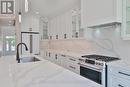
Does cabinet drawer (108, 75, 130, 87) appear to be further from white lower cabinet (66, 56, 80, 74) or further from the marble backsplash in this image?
white lower cabinet (66, 56, 80, 74)

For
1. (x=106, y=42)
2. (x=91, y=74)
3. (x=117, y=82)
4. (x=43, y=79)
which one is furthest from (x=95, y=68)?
(x=43, y=79)

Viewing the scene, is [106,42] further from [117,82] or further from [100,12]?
[117,82]

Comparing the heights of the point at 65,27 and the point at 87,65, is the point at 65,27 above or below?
above

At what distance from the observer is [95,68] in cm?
241

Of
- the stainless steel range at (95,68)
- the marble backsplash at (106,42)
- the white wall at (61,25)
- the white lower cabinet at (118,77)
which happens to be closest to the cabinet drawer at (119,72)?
the white lower cabinet at (118,77)

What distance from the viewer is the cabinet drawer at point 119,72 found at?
73.0 inches

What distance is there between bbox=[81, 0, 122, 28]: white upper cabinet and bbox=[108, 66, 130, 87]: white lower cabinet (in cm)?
83

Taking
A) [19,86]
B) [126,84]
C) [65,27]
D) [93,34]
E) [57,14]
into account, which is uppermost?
[57,14]

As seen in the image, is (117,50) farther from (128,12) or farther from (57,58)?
(57,58)

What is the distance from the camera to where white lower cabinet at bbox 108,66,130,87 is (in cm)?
187

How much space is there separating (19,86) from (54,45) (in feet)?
16.3

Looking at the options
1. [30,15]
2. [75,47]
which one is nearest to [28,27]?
[30,15]

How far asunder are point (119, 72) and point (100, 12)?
1235 mm

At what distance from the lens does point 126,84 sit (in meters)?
1.87
